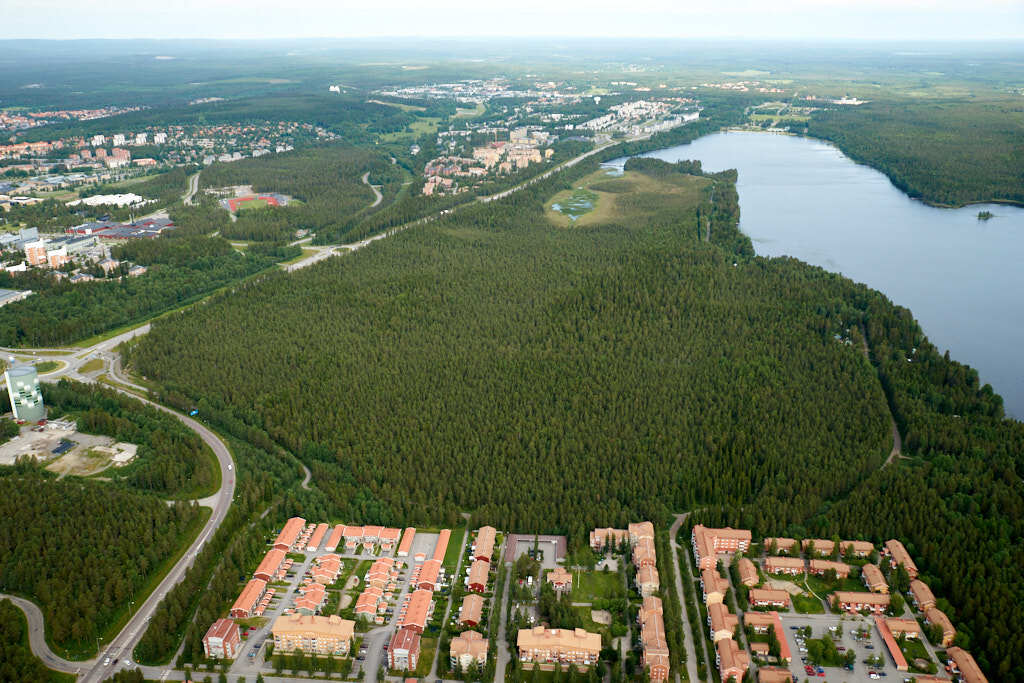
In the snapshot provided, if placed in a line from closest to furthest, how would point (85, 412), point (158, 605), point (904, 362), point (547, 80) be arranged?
point (158, 605)
point (85, 412)
point (904, 362)
point (547, 80)

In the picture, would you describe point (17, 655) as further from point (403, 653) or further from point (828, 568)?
point (828, 568)

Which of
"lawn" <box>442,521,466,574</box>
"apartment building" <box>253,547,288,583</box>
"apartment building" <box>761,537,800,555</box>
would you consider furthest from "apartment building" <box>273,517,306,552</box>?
"apartment building" <box>761,537,800,555</box>

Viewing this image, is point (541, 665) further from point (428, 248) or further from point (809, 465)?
point (428, 248)

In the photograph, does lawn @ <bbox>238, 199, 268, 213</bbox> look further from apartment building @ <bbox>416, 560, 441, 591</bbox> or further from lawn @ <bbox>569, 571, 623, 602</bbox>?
lawn @ <bbox>569, 571, 623, 602</bbox>

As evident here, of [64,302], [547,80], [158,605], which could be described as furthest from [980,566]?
[547,80]

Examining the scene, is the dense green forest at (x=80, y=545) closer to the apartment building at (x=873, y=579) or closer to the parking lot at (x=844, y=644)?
the parking lot at (x=844, y=644)

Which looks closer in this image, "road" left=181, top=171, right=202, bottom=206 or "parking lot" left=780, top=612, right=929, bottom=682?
"parking lot" left=780, top=612, right=929, bottom=682

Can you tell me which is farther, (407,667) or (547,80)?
(547,80)
